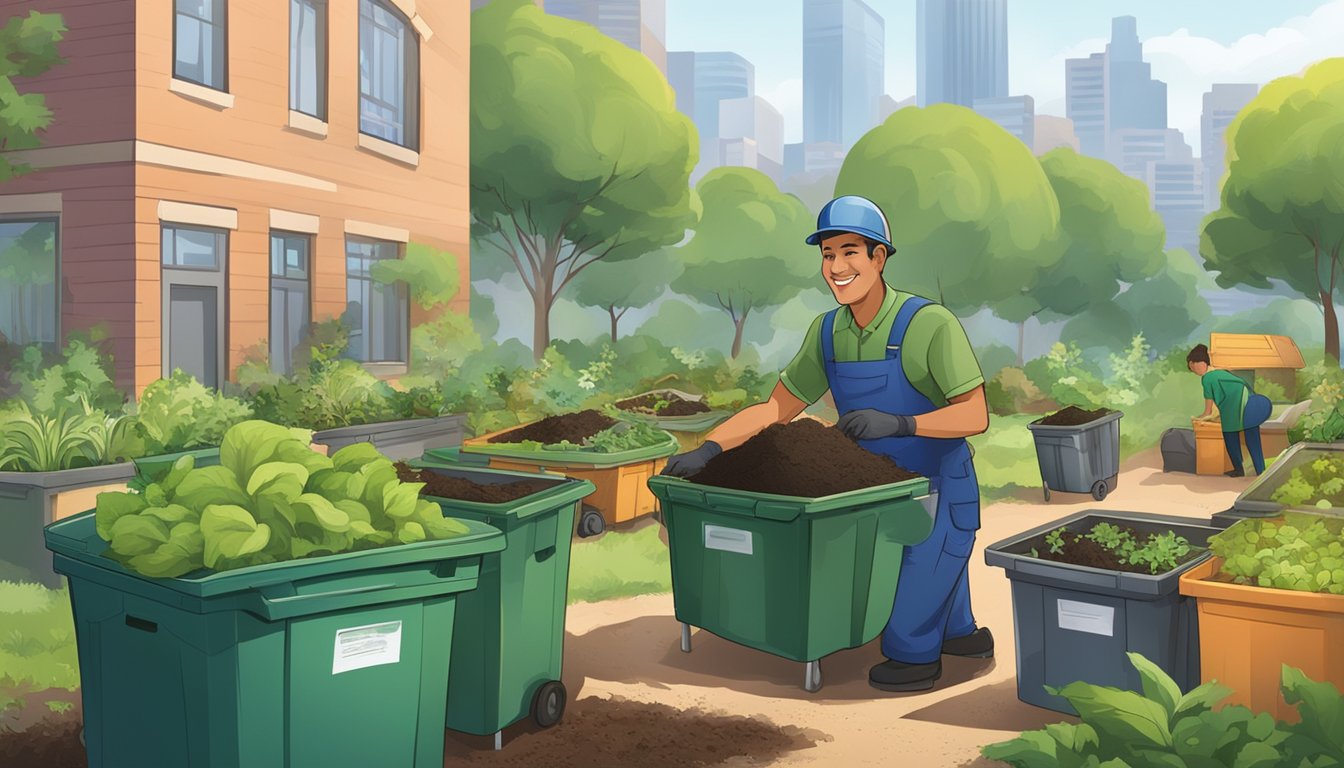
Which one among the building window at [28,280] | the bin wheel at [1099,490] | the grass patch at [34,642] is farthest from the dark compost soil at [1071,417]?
the building window at [28,280]

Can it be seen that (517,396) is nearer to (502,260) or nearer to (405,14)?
(405,14)

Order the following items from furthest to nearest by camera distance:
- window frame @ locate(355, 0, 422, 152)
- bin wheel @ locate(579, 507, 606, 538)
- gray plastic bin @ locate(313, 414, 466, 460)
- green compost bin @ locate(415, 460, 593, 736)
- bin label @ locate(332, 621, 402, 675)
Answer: window frame @ locate(355, 0, 422, 152), gray plastic bin @ locate(313, 414, 466, 460), bin wheel @ locate(579, 507, 606, 538), green compost bin @ locate(415, 460, 593, 736), bin label @ locate(332, 621, 402, 675)

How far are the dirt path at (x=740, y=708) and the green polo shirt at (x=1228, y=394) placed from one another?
7.04 metres

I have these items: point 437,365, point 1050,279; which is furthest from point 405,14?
point 1050,279

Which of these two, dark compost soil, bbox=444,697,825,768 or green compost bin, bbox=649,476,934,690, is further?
green compost bin, bbox=649,476,934,690

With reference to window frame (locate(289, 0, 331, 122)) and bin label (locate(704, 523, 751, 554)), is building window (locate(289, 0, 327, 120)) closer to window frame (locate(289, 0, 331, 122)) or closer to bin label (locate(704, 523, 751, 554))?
window frame (locate(289, 0, 331, 122))

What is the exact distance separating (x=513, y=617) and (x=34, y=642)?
347 centimetres

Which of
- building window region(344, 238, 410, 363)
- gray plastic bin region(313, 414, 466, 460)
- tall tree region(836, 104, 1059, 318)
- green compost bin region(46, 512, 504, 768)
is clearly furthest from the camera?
tall tree region(836, 104, 1059, 318)

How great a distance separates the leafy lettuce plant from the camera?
307cm

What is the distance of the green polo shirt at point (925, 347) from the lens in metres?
5.29

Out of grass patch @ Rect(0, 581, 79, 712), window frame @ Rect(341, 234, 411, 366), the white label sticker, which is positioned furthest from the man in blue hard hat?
window frame @ Rect(341, 234, 411, 366)

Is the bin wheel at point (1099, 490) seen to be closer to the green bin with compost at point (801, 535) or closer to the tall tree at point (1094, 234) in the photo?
the green bin with compost at point (801, 535)

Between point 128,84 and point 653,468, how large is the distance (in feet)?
23.6

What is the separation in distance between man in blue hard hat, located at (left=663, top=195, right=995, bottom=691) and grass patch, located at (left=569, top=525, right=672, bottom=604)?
194 cm
